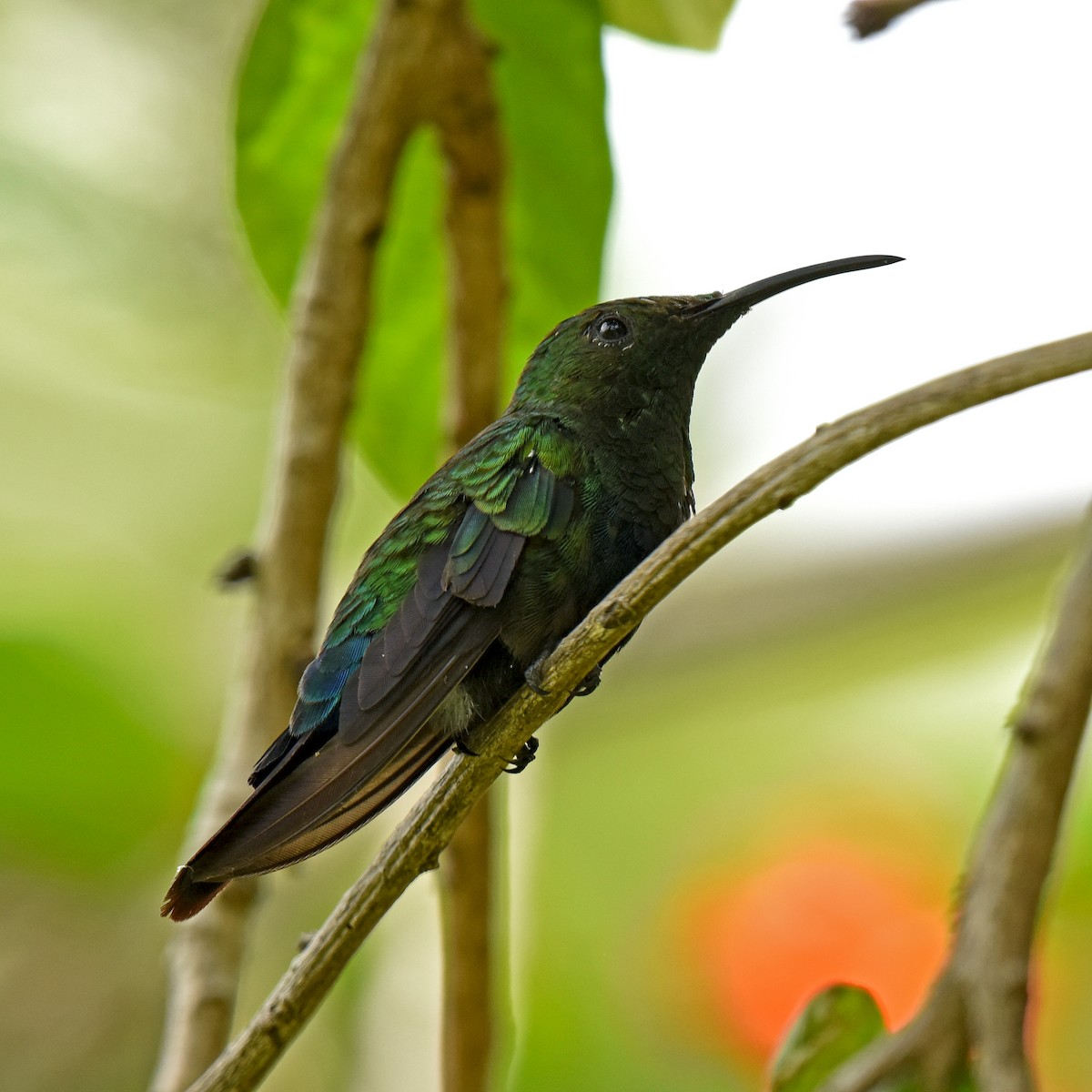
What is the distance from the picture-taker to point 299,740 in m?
1.87

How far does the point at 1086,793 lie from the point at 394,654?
2583 millimetres

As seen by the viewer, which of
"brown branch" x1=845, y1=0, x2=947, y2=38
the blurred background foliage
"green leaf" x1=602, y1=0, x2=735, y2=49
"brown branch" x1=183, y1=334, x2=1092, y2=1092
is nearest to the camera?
"brown branch" x1=183, y1=334, x2=1092, y2=1092

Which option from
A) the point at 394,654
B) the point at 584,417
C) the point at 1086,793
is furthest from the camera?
the point at 1086,793

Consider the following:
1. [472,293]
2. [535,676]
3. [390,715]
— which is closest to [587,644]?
[535,676]

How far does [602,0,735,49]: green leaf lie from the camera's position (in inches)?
113

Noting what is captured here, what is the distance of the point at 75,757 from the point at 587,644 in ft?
9.59

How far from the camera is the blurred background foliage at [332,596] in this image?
3238 millimetres

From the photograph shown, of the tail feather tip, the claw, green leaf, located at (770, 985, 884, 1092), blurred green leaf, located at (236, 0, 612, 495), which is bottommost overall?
green leaf, located at (770, 985, 884, 1092)

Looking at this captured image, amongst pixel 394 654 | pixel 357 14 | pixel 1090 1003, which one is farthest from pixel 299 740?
pixel 1090 1003

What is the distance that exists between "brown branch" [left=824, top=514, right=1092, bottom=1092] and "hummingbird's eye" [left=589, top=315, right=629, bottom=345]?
799mm

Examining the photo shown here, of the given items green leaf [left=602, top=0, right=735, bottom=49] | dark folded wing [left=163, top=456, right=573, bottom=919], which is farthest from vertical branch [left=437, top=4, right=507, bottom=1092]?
dark folded wing [left=163, top=456, right=573, bottom=919]

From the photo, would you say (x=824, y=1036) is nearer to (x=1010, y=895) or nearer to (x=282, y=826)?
(x=1010, y=895)

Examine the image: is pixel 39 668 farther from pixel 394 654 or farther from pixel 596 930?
pixel 394 654

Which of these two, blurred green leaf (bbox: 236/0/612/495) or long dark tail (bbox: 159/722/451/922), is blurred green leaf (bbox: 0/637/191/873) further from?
long dark tail (bbox: 159/722/451/922)
